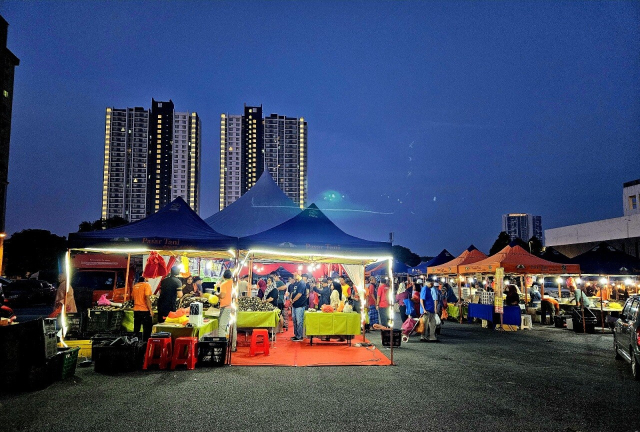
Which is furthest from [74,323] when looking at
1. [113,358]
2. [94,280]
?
[94,280]

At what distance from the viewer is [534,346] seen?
39.9 ft

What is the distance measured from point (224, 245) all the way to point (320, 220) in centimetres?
310

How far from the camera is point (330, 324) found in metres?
11.6

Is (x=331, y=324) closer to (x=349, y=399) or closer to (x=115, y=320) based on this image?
(x=115, y=320)

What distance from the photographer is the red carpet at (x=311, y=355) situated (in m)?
9.11

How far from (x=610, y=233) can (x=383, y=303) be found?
36.2 meters

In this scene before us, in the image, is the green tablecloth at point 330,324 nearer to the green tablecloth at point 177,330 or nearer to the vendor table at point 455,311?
the green tablecloth at point 177,330

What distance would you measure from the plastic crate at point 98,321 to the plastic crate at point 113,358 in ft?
6.76

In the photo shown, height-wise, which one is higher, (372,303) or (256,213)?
(256,213)

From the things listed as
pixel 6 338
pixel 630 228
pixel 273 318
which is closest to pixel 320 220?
pixel 273 318

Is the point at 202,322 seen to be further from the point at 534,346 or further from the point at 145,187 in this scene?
the point at 145,187

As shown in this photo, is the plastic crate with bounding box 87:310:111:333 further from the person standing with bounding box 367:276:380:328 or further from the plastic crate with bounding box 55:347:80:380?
the person standing with bounding box 367:276:380:328

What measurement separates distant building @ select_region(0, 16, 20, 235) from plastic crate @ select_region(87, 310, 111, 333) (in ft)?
143

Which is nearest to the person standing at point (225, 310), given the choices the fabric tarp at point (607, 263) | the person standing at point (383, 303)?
the person standing at point (383, 303)
